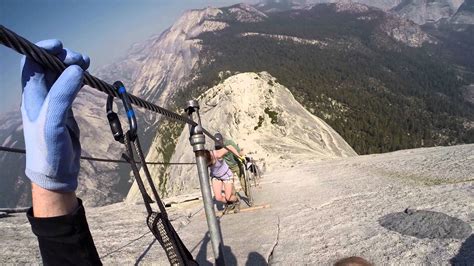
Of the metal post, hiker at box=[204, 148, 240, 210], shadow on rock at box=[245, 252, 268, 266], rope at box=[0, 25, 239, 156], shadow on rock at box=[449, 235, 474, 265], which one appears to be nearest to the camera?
rope at box=[0, 25, 239, 156]

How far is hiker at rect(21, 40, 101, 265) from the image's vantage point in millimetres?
1315

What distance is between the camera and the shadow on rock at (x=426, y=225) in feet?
16.5

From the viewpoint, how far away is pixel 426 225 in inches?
214

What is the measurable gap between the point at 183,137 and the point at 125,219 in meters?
36.1

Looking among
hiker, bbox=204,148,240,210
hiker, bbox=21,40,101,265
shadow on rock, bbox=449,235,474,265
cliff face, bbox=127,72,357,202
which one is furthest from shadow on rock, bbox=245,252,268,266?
cliff face, bbox=127,72,357,202

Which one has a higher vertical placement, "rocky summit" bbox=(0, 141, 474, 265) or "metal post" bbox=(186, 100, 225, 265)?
"metal post" bbox=(186, 100, 225, 265)

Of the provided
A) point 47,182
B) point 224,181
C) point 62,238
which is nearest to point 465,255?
point 62,238

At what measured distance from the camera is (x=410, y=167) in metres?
10.7

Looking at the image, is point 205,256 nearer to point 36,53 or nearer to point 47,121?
point 47,121

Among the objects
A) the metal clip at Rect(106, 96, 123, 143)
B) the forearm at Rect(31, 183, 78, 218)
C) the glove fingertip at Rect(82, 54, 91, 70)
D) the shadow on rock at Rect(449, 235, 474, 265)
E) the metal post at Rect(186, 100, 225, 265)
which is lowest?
the shadow on rock at Rect(449, 235, 474, 265)

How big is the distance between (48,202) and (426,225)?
17.9 ft

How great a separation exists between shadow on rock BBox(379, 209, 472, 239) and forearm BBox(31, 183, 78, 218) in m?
5.04

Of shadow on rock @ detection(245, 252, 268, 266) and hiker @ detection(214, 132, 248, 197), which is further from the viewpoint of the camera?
hiker @ detection(214, 132, 248, 197)

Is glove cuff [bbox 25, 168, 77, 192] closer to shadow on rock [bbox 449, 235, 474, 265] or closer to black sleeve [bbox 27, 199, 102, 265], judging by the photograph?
black sleeve [bbox 27, 199, 102, 265]
